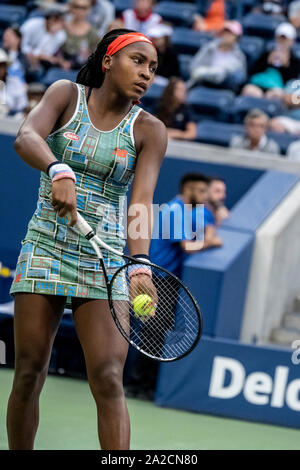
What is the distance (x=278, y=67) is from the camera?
397 inches

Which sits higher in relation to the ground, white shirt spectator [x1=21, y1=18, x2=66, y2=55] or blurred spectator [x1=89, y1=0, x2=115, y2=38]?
blurred spectator [x1=89, y1=0, x2=115, y2=38]

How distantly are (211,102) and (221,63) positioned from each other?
54 cm

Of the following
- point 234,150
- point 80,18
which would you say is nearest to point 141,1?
point 80,18

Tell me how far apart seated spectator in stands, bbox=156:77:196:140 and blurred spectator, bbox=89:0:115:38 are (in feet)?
6.78

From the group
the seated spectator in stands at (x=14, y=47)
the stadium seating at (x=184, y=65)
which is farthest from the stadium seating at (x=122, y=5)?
the seated spectator in stands at (x=14, y=47)

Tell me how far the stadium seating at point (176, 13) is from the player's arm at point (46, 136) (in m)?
8.49

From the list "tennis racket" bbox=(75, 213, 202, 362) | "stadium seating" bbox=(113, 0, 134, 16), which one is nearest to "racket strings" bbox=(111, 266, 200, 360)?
"tennis racket" bbox=(75, 213, 202, 362)

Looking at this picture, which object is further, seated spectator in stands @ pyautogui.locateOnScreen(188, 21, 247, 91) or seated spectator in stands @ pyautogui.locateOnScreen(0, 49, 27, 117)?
seated spectator in stands @ pyautogui.locateOnScreen(188, 21, 247, 91)

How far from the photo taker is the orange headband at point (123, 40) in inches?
138

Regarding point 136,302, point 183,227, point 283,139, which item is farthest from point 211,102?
point 136,302

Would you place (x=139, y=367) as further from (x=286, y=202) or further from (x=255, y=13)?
(x=255, y=13)

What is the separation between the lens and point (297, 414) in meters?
6.41

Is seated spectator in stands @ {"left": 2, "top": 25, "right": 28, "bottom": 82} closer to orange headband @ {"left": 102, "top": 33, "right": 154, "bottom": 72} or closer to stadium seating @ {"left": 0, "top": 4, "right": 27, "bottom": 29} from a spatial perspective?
stadium seating @ {"left": 0, "top": 4, "right": 27, "bottom": 29}

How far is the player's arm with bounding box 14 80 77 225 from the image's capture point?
3.21 metres
